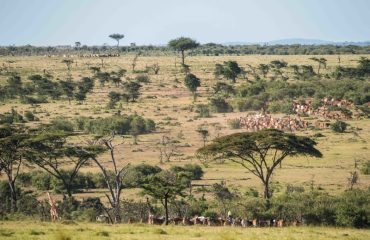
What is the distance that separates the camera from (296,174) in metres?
39.5

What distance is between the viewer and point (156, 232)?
21672 mm

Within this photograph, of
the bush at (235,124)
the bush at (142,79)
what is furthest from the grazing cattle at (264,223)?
the bush at (142,79)

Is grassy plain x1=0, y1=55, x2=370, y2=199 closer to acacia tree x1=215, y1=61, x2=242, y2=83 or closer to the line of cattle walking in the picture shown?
acacia tree x1=215, y1=61, x2=242, y2=83

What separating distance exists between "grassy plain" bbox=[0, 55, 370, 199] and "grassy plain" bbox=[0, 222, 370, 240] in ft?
32.5

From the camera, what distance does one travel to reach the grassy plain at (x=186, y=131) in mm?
38219

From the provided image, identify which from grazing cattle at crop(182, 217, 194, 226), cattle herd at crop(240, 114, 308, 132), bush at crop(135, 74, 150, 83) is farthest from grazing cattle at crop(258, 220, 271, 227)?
bush at crop(135, 74, 150, 83)

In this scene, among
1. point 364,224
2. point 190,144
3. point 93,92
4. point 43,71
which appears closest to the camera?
point 364,224

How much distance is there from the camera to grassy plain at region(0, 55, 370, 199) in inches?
1505

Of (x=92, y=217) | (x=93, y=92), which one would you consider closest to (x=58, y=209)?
(x=92, y=217)

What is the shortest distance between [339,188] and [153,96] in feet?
148

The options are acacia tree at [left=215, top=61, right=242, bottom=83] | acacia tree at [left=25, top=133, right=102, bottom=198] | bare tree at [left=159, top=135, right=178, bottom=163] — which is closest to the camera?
acacia tree at [left=25, top=133, right=102, bottom=198]

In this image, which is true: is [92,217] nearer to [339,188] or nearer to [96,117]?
[339,188]

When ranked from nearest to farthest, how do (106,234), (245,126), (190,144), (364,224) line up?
(106,234), (364,224), (190,144), (245,126)

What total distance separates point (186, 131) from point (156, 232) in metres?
35.4
